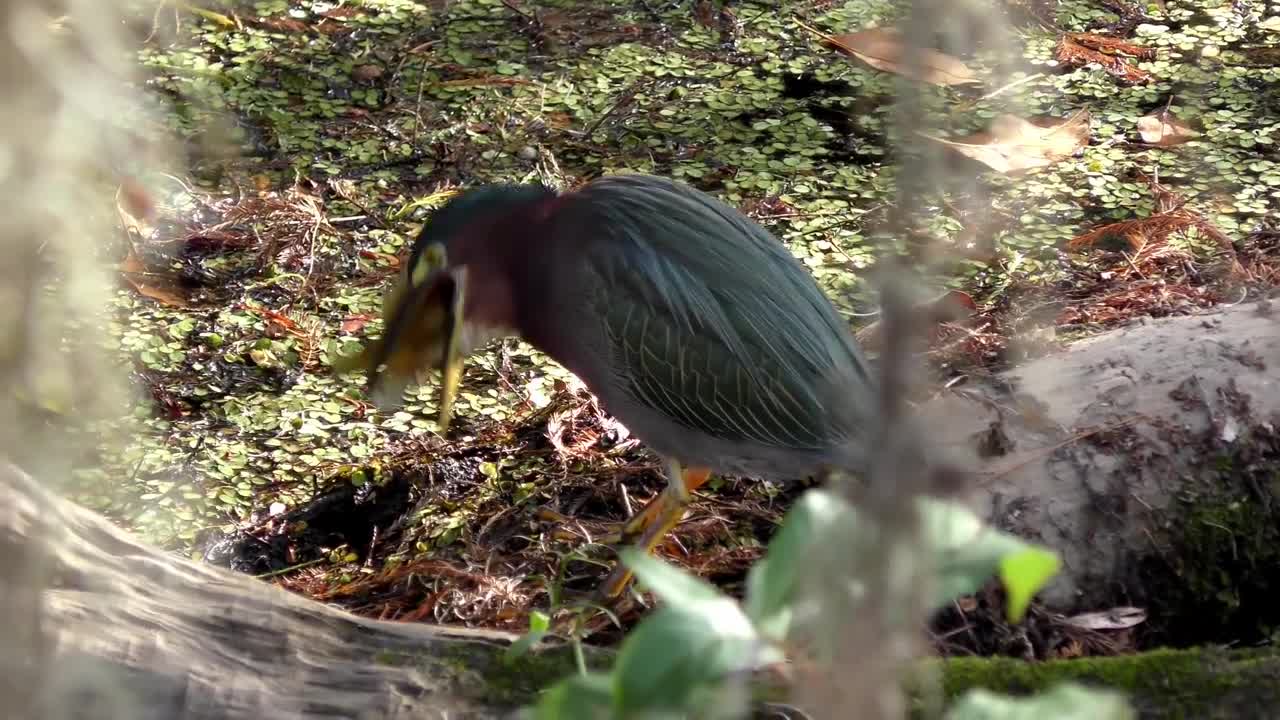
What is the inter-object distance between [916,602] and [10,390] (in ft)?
2.86

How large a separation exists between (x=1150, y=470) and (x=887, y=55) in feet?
7.45


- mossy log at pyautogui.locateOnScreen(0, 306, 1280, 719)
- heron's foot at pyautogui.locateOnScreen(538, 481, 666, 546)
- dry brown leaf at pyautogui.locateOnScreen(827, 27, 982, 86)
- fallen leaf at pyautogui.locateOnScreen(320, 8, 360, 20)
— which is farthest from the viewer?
fallen leaf at pyautogui.locateOnScreen(320, 8, 360, 20)

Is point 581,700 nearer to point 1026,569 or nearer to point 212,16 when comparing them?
point 1026,569

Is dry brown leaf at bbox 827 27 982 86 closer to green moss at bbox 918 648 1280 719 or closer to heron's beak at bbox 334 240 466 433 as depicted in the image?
heron's beak at bbox 334 240 466 433

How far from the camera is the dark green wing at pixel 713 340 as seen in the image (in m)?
2.62

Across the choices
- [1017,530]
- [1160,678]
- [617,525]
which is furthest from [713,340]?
[1160,678]

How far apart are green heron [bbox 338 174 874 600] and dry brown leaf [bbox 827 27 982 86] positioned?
199 cm

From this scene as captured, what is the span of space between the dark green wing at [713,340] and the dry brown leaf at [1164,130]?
2.15 metres

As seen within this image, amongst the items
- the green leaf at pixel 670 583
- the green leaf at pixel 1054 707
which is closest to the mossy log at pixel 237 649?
the green leaf at pixel 670 583

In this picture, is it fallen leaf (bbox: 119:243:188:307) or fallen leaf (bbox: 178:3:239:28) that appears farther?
fallen leaf (bbox: 178:3:239:28)

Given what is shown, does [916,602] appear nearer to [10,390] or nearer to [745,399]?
[10,390]

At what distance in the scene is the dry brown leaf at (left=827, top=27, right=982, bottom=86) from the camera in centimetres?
450

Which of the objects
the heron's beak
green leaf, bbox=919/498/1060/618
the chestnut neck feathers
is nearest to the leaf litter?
the heron's beak

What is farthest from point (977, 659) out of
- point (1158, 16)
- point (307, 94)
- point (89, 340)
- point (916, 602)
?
point (1158, 16)
